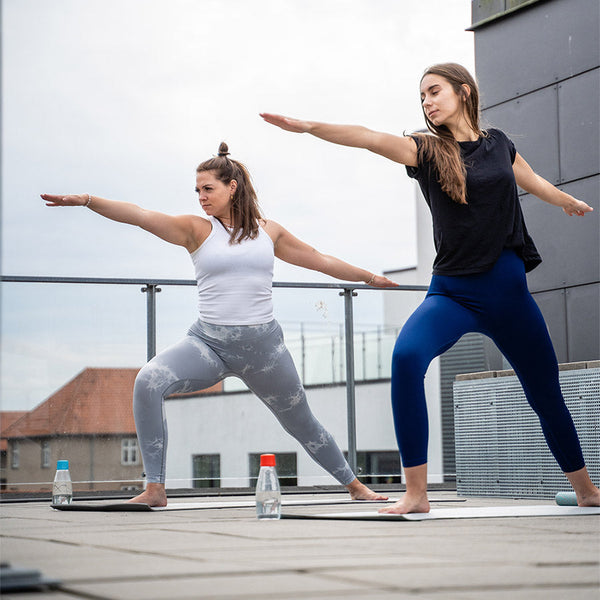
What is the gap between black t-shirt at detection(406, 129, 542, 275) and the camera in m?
4.05

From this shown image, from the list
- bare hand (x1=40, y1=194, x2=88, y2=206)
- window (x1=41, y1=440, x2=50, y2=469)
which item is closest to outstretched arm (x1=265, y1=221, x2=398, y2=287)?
bare hand (x1=40, y1=194, x2=88, y2=206)

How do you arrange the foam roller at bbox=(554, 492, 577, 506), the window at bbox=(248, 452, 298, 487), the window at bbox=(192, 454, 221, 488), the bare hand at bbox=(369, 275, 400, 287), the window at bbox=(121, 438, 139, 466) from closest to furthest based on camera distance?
the foam roller at bbox=(554, 492, 577, 506)
the bare hand at bbox=(369, 275, 400, 287)
the window at bbox=(121, 438, 139, 466)
the window at bbox=(192, 454, 221, 488)
the window at bbox=(248, 452, 298, 487)

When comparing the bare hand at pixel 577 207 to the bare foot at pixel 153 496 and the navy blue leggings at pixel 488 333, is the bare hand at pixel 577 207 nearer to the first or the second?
the navy blue leggings at pixel 488 333

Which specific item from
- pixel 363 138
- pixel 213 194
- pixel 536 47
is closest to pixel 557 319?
pixel 536 47

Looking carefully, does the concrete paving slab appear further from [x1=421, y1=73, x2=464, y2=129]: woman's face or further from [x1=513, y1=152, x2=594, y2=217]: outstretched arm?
[x1=513, y1=152, x2=594, y2=217]: outstretched arm

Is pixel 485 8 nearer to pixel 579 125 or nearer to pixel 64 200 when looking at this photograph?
pixel 579 125

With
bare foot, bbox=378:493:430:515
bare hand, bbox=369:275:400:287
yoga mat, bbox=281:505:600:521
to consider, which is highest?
bare hand, bbox=369:275:400:287

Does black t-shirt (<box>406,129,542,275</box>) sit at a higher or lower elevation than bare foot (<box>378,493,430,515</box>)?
higher

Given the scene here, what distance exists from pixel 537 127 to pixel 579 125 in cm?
30

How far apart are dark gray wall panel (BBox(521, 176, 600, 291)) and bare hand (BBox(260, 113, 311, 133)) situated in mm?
2395

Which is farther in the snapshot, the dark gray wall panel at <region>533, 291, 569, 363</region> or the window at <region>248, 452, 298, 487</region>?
the window at <region>248, 452, 298, 487</region>

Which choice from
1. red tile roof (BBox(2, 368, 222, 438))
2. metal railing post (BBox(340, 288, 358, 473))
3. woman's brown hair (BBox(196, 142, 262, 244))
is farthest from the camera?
metal railing post (BBox(340, 288, 358, 473))

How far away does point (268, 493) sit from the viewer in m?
3.97

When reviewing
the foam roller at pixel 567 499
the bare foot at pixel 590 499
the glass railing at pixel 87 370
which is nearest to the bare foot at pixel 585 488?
the bare foot at pixel 590 499
